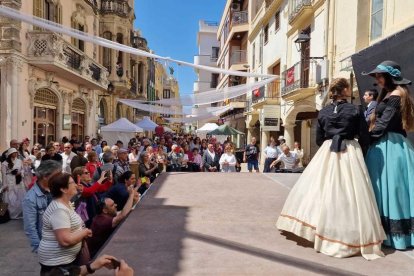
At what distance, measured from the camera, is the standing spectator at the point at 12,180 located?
6.71 m

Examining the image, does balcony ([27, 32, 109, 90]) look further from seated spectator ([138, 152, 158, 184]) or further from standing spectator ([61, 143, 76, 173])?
seated spectator ([138, 152, 158, 184])

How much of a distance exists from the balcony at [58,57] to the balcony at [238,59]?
40.7 feet

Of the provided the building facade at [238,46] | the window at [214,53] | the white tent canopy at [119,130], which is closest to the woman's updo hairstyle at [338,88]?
the white tent canopy at [119,130]

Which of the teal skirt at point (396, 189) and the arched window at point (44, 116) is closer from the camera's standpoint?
the teal skirt at point (396, 189)

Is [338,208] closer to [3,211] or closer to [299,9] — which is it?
[3,211]

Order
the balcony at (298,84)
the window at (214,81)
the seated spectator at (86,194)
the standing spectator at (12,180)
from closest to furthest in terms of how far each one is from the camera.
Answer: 1. the seated spectator at (86,194)
2. the standing spectator at (12,180)
3. the balcony at (298,84)
4. the window at (214,81)

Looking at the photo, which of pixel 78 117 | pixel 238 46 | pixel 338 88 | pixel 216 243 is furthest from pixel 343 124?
pixel 238 46

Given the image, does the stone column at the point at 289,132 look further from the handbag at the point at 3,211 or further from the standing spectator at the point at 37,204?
the standing spectator at the point at 37,204

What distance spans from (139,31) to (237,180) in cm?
3314

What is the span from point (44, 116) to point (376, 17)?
39.4 feet

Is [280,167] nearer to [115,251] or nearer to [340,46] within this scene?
[340,46]

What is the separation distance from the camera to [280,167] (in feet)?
31.7

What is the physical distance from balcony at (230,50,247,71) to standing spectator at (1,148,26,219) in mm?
20842

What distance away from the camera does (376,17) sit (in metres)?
9.15
